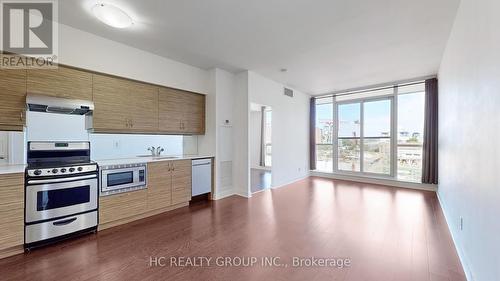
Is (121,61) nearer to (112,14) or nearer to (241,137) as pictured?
(112,14)

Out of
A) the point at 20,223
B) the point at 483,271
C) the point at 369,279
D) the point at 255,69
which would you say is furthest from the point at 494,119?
the point at 20,223

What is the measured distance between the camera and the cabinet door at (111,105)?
305 cm

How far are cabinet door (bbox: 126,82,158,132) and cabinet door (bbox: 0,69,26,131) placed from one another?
1158 mm

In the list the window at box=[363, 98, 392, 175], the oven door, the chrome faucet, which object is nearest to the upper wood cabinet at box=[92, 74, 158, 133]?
the chrome faucet

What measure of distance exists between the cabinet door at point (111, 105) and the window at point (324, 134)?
558cm

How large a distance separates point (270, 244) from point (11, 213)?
2.79 meters

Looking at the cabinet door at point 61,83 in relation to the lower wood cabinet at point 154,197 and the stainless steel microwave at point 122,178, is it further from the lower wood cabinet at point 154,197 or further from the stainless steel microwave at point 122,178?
the lower wood cabinet at point 154,197

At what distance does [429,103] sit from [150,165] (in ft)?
20.1

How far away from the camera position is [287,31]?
114 inches

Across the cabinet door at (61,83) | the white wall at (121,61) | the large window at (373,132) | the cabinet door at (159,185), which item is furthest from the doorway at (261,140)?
the cabinet door at (61,83)

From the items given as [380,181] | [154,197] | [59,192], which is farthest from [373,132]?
[59,192]

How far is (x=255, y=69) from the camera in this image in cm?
450

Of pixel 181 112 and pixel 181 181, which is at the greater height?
pixel 181 112

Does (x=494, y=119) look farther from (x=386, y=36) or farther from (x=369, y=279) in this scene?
(x=386, y=36)
